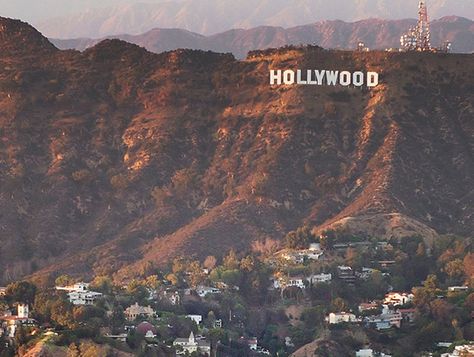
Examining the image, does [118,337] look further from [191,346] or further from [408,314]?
[408,314]

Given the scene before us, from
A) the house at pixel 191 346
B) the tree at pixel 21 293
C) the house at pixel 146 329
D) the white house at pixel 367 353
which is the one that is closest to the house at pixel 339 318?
the white house at pixel 367 353

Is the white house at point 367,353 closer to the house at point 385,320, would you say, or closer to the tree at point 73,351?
the house at point 385,320

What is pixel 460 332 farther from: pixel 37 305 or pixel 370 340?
pixel 37 305

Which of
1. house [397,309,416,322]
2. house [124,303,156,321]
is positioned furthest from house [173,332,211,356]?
house [397,309,416,322]

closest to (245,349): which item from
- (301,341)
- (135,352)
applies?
(301,341)

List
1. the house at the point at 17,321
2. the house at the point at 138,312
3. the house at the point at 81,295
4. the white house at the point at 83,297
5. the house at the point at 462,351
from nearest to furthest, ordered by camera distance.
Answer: the house at the point at 17,321 < the house at the point at 462,351 < the white house at the point at 83,297 < the house at the point at 81,295 < the house at the point at 138,312
